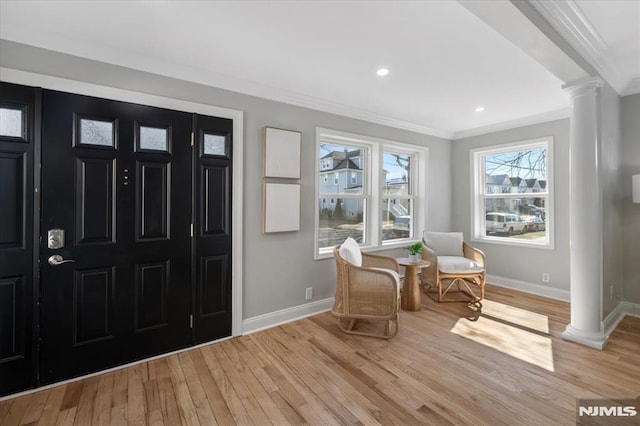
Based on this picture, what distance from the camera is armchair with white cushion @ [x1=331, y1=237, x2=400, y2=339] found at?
9.14 ft

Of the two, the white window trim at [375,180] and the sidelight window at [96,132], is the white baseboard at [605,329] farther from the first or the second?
the sidelight window at [96,132]

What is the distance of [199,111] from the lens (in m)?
2.66

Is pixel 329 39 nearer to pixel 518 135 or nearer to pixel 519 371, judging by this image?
pixel 519 371

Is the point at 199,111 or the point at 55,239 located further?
the point at 199,111

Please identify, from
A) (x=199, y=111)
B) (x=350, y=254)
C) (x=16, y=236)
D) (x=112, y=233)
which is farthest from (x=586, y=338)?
(x=16, y=236)

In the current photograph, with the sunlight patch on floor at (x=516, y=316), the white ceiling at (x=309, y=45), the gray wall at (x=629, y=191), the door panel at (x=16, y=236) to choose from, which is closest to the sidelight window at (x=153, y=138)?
the white ceiling at (x=309, y=45)

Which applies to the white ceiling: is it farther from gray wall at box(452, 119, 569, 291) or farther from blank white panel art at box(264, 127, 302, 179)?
gray wall at box(452, 119, 569, 291)

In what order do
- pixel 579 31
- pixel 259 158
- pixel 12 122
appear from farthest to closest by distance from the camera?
pixel 259 158 < pixel 579 31 < pixel 12 122

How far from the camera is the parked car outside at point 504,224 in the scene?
4.36m

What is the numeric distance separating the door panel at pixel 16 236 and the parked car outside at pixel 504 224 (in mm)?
5441

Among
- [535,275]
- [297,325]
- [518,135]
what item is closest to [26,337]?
[297,325]

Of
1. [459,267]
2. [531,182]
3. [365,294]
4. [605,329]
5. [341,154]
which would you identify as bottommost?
[605,329]

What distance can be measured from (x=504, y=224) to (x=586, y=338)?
214 centimetres

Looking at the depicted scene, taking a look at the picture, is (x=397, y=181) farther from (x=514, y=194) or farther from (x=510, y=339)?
(x=510, y=339)
